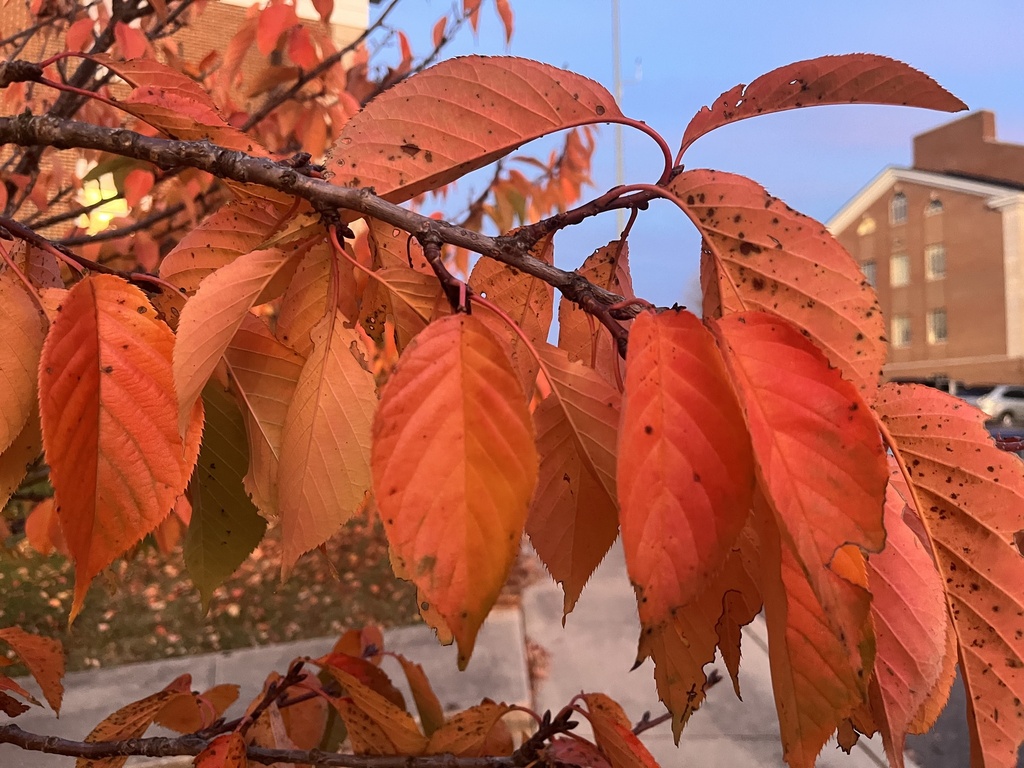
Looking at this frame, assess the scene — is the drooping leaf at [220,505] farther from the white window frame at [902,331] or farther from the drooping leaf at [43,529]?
the white window frame at [902,331]

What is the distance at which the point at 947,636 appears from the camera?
0.29 meters

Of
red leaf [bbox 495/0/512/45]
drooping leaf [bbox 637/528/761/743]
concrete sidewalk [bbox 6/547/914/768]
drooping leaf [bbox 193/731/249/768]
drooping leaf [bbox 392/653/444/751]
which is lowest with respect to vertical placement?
concrete sidewalk [bbox 6/547/914/768]

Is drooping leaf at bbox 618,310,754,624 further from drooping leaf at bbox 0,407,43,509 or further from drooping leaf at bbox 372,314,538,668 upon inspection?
drooping leaf at bbox 0,407,43,509

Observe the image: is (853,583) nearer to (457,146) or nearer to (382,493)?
(382,493)

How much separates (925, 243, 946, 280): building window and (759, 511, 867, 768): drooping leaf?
56.7 feet

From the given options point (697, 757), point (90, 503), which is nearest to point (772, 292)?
point (90, 503)

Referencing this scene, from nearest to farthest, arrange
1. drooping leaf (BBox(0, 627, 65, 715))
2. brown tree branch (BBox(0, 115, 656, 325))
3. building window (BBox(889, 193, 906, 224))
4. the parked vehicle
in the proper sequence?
1. brown tree branch (BBox(0, 115, 656, 325))
2. drooping leaf (BBox(0, 627, 65, 715))
3. the parked vehicle
4. building window (BBox(889, 193, 906, 224))

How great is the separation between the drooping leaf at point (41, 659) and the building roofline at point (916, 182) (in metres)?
15.0

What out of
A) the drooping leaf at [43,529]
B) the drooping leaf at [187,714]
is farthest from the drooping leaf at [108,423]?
the drooping leaf at [43,529]

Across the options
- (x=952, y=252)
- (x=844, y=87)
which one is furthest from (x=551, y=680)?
(x=952, y=252)

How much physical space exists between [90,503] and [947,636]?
0.36 meters

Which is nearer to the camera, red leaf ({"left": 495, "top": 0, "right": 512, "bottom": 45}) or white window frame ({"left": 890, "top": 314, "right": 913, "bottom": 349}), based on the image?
red leaf ({"left": 495, "top": 0, "right": 512, "bottom": 45})

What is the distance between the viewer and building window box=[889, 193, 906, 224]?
49.3 feet

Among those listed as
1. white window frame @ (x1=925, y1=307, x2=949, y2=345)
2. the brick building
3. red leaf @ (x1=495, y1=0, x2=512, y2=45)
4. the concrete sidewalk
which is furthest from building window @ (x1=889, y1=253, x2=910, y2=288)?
red leaf @ (x1=495, y1=0, x2=512, y2=45)
